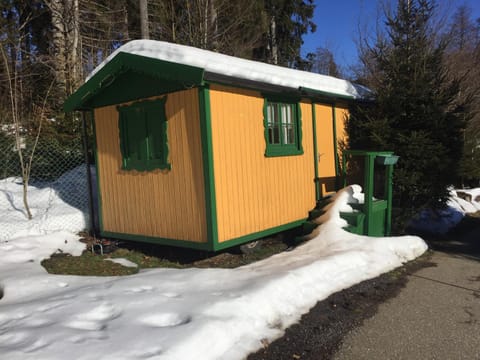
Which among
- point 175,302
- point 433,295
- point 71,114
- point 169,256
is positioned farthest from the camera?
point 71,114

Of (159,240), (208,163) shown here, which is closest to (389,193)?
(208,163)

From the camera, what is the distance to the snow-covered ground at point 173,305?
109 inches

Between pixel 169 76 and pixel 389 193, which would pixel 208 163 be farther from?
pixel 389 193

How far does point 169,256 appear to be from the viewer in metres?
6.89

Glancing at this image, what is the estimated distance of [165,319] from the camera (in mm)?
3227

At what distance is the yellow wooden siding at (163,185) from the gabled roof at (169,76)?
323 mm

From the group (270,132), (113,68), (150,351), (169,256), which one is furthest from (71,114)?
(150,351)

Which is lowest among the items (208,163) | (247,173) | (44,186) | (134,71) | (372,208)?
(372,208)

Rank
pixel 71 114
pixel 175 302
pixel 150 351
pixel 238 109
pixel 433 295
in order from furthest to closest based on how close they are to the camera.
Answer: pixel 71 114
pixel 238 109
pixel 433 295
pixel 175 302
pixel 150 351

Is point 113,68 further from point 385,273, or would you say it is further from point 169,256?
point 385,273

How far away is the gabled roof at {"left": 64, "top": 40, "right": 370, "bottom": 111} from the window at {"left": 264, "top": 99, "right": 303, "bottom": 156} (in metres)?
0.30

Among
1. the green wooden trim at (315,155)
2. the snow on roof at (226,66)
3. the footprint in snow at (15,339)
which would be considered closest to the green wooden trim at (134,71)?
the snow on roof at (226,66)

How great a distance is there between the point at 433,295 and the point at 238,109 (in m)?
3.56

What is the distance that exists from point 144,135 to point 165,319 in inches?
150
